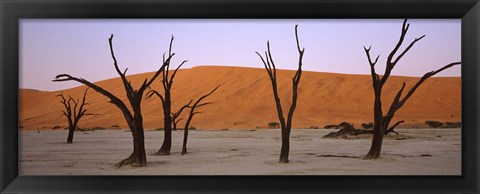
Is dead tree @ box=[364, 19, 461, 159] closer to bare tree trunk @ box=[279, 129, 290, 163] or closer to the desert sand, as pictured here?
the desert sand

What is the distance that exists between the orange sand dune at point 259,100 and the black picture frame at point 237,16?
243cm

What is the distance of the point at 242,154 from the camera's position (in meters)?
9.99

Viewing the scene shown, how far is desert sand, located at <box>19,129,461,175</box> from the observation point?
793 centimetres

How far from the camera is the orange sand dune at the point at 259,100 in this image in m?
9.88

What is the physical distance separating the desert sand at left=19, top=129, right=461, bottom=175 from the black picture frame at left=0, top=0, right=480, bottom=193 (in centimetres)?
39

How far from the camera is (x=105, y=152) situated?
9.15 meters

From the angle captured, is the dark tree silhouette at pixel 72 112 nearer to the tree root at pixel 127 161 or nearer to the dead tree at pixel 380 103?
the tree root at pixel 127 161

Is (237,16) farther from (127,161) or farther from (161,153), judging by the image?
(161,153)

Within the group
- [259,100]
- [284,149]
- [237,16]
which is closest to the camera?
[237,16]

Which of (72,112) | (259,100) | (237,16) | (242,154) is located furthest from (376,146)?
(72,112)

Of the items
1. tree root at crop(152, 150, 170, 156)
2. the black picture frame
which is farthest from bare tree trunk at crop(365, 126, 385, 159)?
tree root at crop(152, 150, 170, 156)

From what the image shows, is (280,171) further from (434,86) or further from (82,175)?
(434,86)

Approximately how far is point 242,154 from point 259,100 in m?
1.57

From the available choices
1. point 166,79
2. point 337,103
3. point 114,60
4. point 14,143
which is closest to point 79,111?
point 166,79
